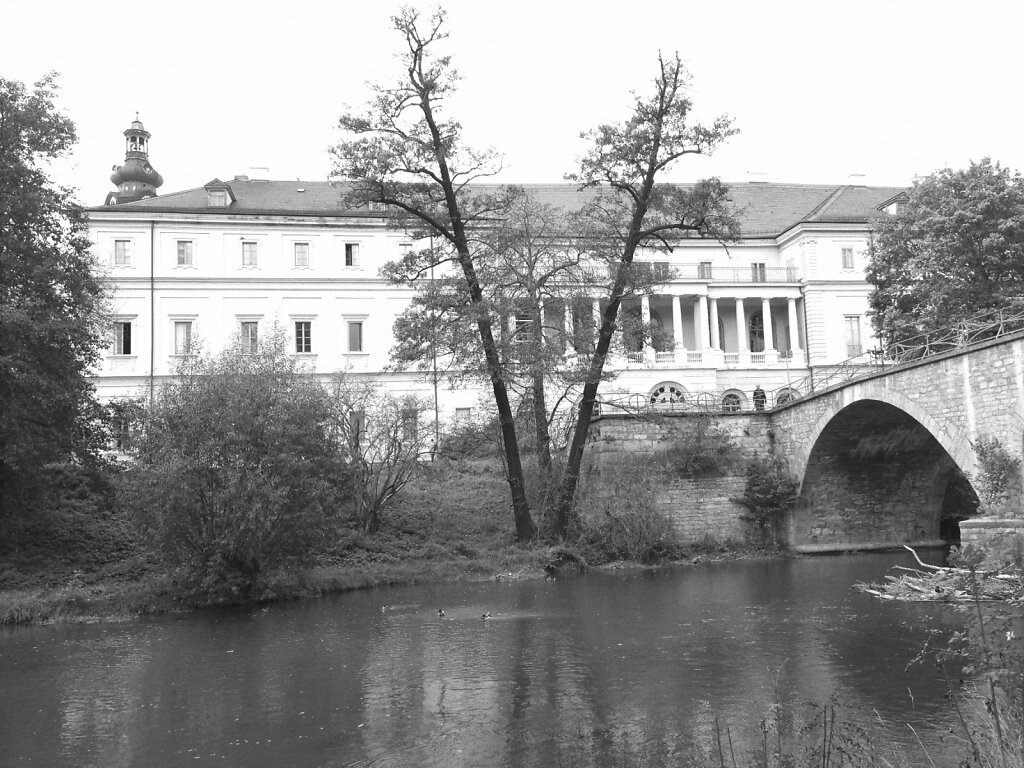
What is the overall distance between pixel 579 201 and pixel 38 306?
108ft

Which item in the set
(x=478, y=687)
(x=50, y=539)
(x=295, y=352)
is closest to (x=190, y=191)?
(x=295, y=352)

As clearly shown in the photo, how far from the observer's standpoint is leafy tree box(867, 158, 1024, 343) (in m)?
25.5

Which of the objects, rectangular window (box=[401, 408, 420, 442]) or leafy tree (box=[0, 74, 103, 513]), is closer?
leafy tree (box=[0, 74, 103, 513])

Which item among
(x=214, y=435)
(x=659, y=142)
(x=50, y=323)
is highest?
(x=659, y=142)

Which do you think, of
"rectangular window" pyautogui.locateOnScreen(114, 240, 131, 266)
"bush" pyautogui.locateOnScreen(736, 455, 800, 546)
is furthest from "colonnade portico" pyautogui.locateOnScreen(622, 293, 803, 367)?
"rectangular window" pyautogui.locateOnScreen(114, 240, 131, 266)

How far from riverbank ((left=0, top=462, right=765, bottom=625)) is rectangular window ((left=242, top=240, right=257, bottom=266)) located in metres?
17.3

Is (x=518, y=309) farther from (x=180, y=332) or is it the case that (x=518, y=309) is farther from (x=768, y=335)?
(x=768, y=335)

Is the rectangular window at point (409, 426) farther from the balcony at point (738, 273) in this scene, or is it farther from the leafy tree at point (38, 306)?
the balcony at point (738, 273)

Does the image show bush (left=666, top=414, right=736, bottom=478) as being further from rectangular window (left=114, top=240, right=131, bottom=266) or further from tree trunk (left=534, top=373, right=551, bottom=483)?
rectangular window (left=114, top=240, right=131, bottom=266)

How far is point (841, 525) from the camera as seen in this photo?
101 feet

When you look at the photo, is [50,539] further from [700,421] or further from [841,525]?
[841,525]

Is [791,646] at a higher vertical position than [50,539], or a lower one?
lower

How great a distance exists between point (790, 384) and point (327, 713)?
126ft

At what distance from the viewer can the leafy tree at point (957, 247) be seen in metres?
25.5
